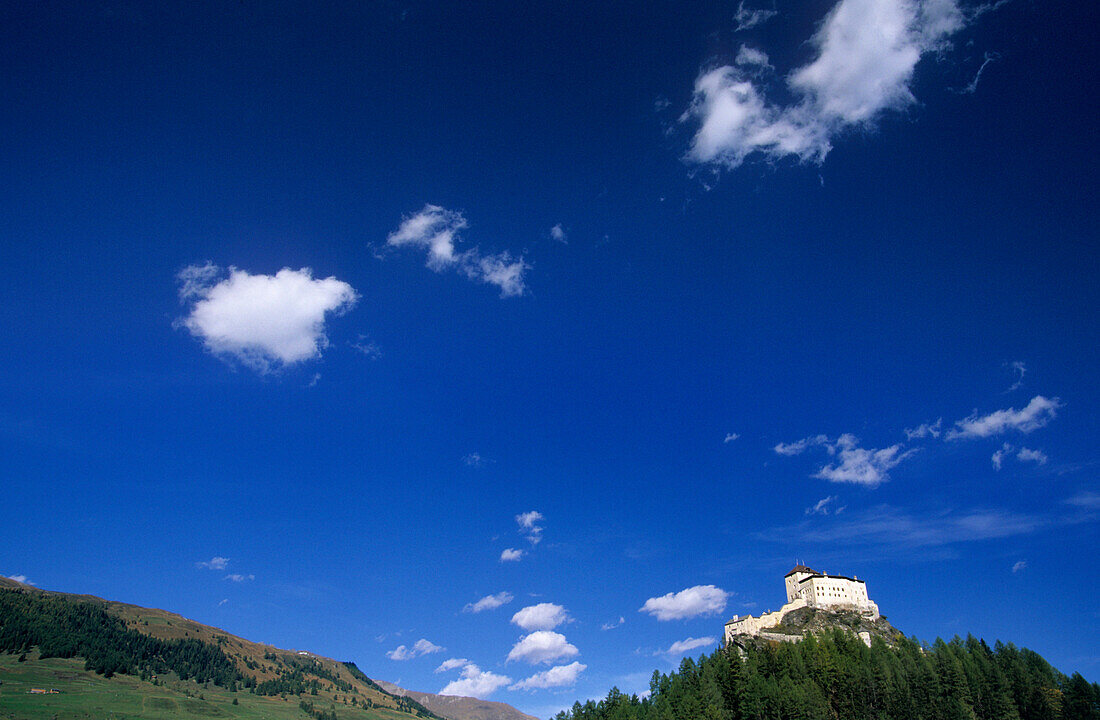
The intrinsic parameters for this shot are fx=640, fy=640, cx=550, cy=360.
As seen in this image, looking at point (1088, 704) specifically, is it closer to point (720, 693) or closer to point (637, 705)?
point (720, 693)

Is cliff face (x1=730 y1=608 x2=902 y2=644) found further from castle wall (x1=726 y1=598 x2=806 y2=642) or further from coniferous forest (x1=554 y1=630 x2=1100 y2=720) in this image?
coniferous forest (x1=554 y1=630 x2=1100 y2=720)

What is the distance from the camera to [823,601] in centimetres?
18975

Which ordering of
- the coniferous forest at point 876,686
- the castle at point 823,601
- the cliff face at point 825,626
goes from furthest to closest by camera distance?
the castle at point 823,601 → the cliff face at point 825,626 → the coniferous forest at point 876,686

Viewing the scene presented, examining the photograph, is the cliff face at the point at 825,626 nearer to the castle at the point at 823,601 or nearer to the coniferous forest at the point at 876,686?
the castle at the point at 823,601

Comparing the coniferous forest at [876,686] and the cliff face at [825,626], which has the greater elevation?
the cliff face at [825,626]

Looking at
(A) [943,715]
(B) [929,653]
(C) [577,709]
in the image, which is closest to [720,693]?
(A) [943,715]

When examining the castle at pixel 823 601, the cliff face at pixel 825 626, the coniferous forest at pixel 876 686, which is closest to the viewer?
the coniferous forest at pixel 876 686

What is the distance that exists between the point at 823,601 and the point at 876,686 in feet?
212

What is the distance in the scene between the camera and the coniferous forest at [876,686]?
12125cm

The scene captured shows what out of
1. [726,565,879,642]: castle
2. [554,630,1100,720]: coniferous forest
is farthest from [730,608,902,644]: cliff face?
[554,630,1100,720]: coniferous forest

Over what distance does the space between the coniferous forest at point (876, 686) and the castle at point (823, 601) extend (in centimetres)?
→ 3695

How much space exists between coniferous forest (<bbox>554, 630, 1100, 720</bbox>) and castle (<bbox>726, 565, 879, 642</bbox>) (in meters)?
37.0

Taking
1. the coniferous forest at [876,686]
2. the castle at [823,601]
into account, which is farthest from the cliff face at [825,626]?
the coniferous forest at [876,686]

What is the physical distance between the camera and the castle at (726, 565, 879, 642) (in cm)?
18938
